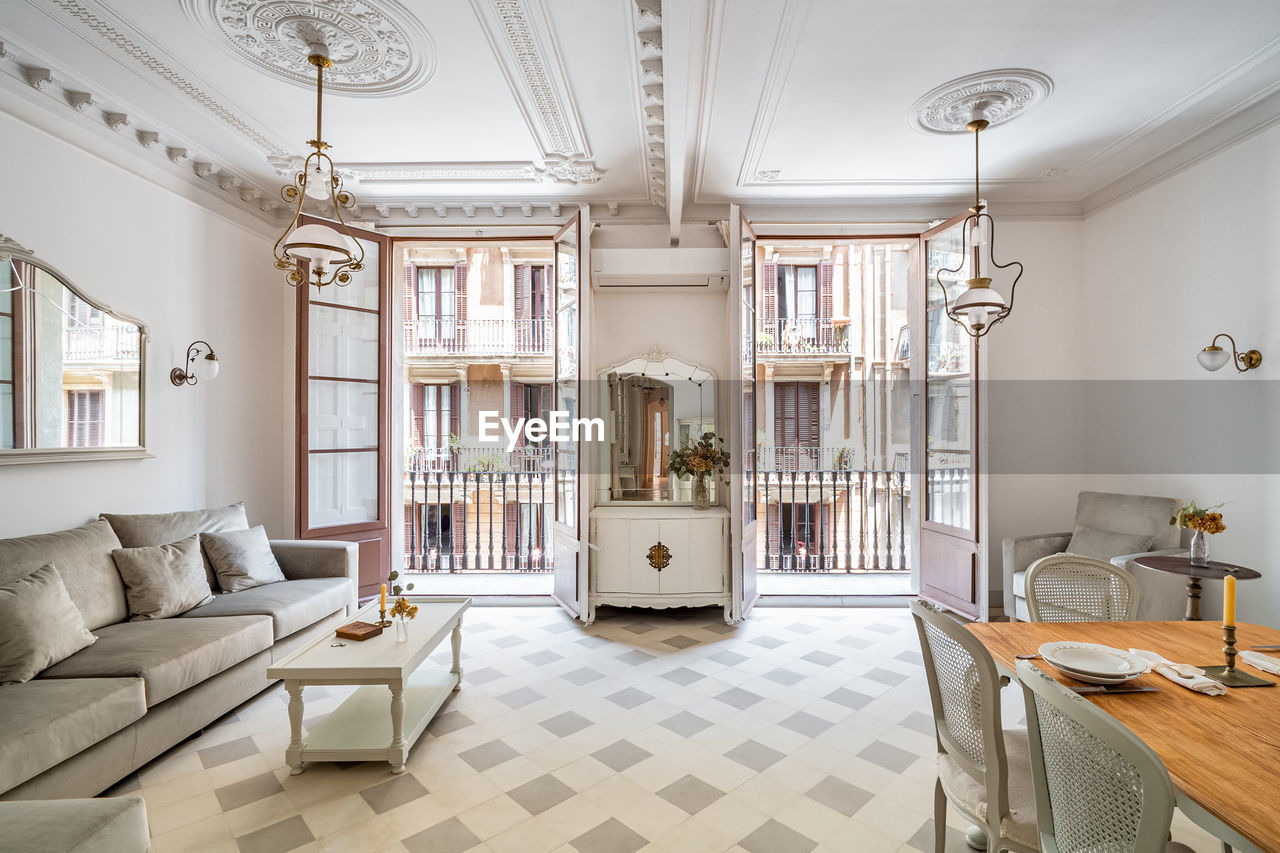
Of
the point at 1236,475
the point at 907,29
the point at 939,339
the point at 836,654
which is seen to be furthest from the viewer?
the point at 939,339

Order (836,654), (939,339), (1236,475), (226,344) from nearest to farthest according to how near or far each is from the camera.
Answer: (1236,475), (836,654), (226,344), (939,339)

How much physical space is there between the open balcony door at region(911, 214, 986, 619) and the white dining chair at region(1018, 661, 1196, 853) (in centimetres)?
330

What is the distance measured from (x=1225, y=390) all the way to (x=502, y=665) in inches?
184

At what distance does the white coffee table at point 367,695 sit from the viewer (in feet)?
7.81

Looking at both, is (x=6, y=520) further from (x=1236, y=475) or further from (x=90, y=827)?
(x=1236, y=475)

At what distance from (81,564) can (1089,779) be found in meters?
3.92

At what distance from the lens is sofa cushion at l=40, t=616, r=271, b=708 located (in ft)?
7.87

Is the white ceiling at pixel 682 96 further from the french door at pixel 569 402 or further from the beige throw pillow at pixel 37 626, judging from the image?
the beige throw pillow at pixel 37 626

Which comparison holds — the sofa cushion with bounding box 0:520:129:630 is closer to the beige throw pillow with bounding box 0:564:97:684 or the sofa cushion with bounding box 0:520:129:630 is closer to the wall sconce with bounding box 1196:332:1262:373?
the beige throw pillow with bounding box 0:564:97:684

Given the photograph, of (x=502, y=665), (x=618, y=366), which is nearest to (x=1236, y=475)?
(x=618, y=366)

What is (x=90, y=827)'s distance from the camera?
1.41 metres

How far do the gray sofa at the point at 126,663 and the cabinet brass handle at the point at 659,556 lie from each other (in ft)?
6.72

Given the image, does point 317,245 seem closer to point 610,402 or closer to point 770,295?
point 610,402

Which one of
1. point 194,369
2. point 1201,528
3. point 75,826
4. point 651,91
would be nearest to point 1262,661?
point 1201,528
